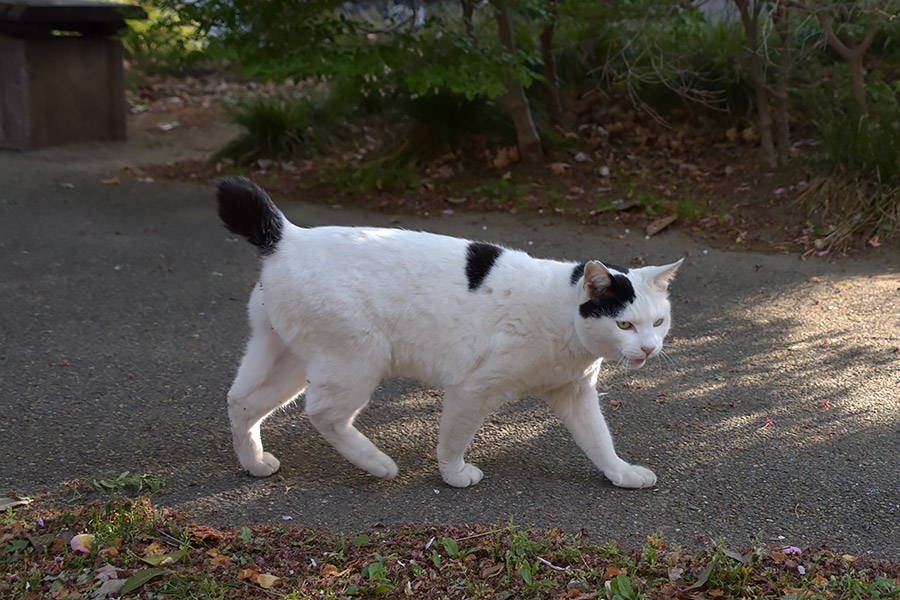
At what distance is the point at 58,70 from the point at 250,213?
7395 millimetres

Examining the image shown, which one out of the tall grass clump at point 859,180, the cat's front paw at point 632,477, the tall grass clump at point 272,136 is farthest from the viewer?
the tall grass clump at point 272,136

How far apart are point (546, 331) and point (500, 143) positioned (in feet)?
19.4

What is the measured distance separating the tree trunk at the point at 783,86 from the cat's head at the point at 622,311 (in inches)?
202

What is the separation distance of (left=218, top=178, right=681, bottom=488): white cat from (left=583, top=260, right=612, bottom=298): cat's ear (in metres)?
0.04

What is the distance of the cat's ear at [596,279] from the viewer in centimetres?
316

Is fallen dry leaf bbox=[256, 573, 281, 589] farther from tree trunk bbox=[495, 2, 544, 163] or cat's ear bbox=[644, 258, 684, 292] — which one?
tree trunk bbox=[495, 2, 544, 163]

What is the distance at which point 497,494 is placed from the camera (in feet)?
11.6

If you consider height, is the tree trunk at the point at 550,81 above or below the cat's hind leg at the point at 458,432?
above

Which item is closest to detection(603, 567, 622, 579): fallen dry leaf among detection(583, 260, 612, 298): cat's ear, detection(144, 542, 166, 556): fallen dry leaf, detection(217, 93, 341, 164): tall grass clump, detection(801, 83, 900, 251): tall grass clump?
detection(583, 260, 612, 298): cat's ear

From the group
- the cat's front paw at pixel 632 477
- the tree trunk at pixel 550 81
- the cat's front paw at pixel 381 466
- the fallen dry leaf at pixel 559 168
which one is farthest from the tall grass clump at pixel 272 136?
the cat's front paw at pixel 632 477

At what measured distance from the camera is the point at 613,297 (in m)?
3.20

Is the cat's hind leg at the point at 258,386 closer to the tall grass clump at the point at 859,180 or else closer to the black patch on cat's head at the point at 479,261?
the black patch on cat's head at the point at 479,261

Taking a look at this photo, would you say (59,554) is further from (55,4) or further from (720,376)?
(55,4)

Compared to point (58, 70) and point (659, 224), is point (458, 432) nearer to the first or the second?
point (659, 224)
